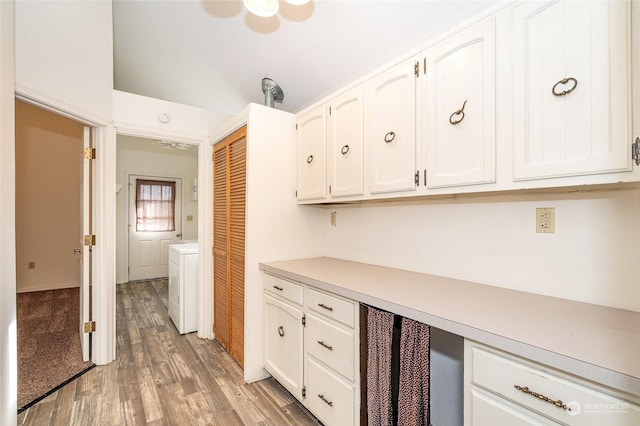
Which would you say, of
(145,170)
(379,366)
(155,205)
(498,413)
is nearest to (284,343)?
(379,366)

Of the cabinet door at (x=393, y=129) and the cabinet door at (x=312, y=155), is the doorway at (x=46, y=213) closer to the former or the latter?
the cabinet door at (x=312, y=155)

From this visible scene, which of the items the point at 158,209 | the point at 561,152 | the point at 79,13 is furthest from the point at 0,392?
the point at 158,209

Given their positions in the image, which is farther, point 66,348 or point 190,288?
point 190,288

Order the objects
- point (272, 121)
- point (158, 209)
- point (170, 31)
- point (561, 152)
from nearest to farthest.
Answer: point (561, 152) → point (272, 121) → point (170, 31) → point (158, 209)

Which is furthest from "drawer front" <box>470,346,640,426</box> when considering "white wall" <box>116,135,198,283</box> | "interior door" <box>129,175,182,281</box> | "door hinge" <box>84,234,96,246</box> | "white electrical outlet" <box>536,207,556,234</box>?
"interior door" <box>129,175,182,281</box>

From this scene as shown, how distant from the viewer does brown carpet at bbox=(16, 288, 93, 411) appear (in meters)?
2.12

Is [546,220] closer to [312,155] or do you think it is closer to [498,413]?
[498,413]

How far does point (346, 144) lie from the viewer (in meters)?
1.92

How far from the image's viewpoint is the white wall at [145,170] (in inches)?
200

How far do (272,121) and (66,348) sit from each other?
2.87m

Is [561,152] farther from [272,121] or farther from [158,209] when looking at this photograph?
[158,209]

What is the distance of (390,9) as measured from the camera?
1.92 metres

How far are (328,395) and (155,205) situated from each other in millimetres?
5210

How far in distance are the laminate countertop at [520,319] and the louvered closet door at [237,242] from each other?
87 centimetres
